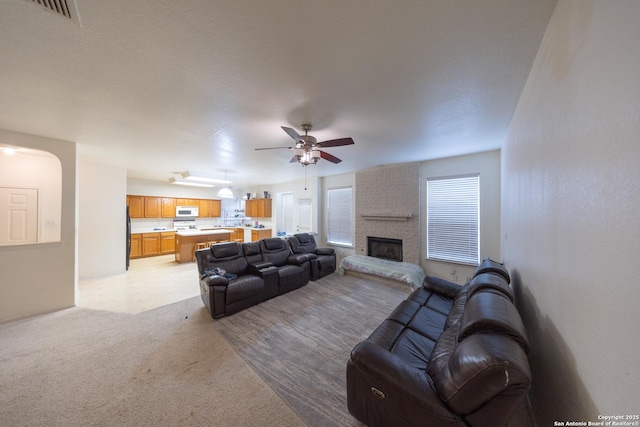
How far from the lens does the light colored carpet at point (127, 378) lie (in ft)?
5.13

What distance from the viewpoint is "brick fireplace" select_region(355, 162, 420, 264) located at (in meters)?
4.48

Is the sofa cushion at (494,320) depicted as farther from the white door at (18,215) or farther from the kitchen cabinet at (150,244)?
the kitchen cabinet at (150,244)

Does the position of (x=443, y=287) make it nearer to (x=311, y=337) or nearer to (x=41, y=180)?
(x=311, y=337)

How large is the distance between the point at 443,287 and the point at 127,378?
3.54 metres

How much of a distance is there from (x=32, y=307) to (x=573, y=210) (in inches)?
228

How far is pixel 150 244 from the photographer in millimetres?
6797

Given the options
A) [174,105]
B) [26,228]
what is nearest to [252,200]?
[26,228]

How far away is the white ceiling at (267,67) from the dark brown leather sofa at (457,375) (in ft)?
5.62

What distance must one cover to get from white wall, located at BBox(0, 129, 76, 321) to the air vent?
3.16m

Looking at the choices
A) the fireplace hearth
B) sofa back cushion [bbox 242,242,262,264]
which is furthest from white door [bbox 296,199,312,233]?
sofa back cushion [bbox 242,242,262,264]

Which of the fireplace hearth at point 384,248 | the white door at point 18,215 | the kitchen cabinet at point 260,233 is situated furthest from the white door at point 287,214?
the white door at point 18,215

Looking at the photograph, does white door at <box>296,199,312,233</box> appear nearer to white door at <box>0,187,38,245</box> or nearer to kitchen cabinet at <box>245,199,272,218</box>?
kitchen cabinet at <box>245,199,272,218</box>

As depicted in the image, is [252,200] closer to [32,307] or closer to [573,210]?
[32,307]

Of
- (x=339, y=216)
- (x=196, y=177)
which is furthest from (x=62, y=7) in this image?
(x=339, y=216)
